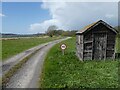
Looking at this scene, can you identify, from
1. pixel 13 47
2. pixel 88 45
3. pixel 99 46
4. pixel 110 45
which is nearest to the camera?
pixel 88 45

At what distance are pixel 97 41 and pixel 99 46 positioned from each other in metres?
0.69

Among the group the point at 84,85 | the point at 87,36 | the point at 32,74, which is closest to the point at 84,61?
the point at 87,36

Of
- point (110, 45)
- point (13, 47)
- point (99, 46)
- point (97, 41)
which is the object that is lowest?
point (13, 47)

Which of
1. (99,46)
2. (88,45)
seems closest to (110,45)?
(99,46)

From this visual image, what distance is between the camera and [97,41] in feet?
88.3

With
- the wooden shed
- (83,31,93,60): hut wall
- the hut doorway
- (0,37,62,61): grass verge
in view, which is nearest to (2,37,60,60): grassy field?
(0,37,62,61): grass verge

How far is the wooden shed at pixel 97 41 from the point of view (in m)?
26.7

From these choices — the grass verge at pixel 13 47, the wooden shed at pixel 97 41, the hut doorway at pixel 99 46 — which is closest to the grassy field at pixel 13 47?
the grass verge at pixel 13 47

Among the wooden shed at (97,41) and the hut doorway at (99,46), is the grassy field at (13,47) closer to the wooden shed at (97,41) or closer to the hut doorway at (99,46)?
the wooden shed at (97,41)

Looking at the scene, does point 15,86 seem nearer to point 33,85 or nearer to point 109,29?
point 33,85

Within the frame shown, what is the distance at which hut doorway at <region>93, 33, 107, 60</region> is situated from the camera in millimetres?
26922

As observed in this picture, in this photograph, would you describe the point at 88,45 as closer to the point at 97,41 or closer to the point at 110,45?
the point at 97,41

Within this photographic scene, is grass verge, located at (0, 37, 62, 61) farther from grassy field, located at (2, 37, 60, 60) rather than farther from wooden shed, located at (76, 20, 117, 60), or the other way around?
wooden shed, located at (76, 20, 117, 60)

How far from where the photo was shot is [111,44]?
2742cm
